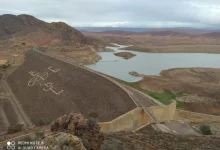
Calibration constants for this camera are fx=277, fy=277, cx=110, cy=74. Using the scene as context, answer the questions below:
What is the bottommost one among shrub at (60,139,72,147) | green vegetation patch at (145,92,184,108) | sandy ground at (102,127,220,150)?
green vegetation patch at (145,92,184,108)

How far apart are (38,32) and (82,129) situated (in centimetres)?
6532

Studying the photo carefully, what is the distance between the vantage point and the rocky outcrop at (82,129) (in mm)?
7792

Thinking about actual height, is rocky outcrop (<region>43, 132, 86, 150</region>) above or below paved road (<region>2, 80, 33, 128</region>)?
above

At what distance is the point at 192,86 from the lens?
33.1 m

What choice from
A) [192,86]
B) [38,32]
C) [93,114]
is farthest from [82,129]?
[38,32]

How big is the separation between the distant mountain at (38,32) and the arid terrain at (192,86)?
31.2 metres

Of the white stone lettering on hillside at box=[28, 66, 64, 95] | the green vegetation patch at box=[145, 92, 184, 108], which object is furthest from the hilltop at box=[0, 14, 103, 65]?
the green vegetation patch at box=[145, 92, 184, 108]

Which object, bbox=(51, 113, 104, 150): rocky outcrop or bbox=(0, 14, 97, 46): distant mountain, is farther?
bbox=(0, 14, 97, 46): distant mountain

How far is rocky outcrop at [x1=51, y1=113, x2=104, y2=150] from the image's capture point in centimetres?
779

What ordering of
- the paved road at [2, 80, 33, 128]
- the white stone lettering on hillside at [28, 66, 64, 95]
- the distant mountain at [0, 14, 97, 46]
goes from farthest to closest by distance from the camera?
the distant mountain at [0, 14, 97, 46] → the white stone lettering on hillside at [28, 66, 64, 95] → the paved road at [2, 80, 33, 128]

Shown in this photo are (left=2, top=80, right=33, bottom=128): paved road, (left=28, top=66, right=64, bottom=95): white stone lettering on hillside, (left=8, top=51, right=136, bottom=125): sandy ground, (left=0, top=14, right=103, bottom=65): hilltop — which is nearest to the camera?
(left=8, top=51, right=136, bottom=125): sandy ground

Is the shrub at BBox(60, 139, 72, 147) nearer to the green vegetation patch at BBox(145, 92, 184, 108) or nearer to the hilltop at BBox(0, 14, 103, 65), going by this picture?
the green vegetation patch at BBox(145, 92, 184, 108)

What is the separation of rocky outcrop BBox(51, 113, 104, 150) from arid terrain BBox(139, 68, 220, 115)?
61.8 ft

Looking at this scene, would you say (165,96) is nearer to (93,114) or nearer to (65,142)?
(93,114)
